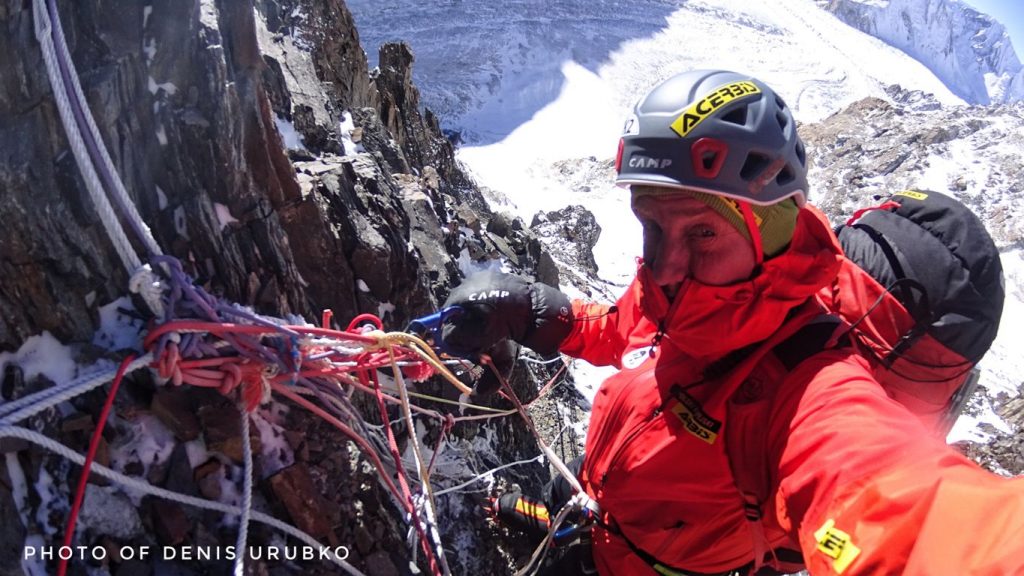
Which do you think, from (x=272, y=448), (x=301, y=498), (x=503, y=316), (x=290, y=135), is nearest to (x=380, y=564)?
(x=301, y=498)

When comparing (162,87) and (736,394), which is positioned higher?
(162,87)

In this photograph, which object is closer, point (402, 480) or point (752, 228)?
point (752, 228)

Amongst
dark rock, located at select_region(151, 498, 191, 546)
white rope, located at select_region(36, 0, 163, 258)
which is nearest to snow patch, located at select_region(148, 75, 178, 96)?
white rope, located at select_region(36, 0, 163, 258)

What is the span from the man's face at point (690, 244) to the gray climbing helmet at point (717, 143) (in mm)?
80

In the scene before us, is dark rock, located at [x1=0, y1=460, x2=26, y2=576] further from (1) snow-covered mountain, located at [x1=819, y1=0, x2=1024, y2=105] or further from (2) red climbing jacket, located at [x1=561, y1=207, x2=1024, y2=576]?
(1) snow-covered mountain, located at [x1=819, y1=0, x2=1024, y2=105]

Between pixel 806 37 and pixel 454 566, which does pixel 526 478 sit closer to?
pixel 454 566

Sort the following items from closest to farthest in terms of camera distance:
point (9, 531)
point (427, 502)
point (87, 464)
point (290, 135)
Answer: point (9, 531), point (87, 464), point (427, 502), point (290, 135)

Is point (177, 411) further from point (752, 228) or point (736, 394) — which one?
point (752, 228)

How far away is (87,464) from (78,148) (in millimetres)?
885

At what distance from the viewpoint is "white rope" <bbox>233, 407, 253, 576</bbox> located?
198 cm

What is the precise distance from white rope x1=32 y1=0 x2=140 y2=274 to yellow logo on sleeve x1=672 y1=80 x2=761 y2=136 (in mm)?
1714

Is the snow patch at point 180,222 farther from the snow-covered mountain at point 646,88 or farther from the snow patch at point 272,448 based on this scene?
the snow-covered mountain at point 646,88

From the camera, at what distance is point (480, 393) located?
9.82 ft

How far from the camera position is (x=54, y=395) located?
A: 1731mm
